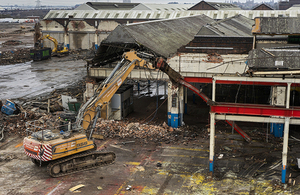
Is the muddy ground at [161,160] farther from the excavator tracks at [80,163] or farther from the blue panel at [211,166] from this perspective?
the excavator tracks at [80,163]

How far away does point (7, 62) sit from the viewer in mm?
49594

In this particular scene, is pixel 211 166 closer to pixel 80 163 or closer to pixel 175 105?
pixel 80 163

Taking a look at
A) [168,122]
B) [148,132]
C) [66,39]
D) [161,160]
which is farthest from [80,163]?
[66,39]

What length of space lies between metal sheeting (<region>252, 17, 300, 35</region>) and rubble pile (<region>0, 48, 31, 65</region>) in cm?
3966

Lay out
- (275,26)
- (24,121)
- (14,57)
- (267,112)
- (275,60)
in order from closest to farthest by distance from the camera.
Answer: (267,112) → (275,60) → (275,26) → (24,121) → (14,57)

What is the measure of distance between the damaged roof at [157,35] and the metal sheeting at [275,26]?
6.53 m

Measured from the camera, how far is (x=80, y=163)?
16.9 m

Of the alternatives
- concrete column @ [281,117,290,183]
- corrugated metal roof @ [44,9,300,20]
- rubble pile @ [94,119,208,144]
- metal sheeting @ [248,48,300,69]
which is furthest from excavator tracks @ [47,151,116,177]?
corrugated metal roof @ [44,9,300,20]

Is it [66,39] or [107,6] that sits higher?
[107,6]

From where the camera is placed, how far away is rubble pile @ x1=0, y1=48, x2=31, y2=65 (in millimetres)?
50200

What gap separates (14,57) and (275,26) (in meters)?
43.9

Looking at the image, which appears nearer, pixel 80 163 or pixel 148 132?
pixel 80 163

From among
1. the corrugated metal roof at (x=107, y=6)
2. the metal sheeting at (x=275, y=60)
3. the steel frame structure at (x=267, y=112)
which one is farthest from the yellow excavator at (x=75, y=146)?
the corrugated metal roof at (x=107, y=6)

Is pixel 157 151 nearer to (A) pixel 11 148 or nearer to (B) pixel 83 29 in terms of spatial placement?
(A) pixel 11 148
